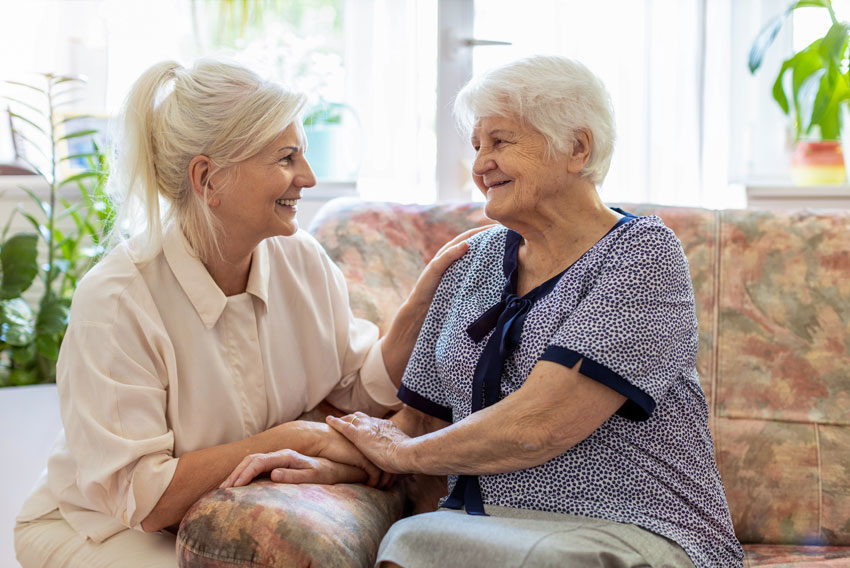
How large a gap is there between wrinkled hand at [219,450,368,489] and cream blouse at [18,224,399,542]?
0.12 meters

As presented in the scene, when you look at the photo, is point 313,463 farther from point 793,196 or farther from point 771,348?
point 793,196

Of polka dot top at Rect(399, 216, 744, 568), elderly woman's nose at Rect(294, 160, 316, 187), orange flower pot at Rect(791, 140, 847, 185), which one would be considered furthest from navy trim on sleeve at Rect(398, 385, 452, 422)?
orange flower pot at Rect(791, 140, 847, 185)

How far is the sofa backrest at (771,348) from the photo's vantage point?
5.57ft

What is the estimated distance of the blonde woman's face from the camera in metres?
1.47

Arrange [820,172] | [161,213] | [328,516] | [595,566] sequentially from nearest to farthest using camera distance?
1. [595,566]
2. [328,516]
3. [161,213]
4. [820,172]

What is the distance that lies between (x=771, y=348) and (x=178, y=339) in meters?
1.26

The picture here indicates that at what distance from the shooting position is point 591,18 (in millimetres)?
2967

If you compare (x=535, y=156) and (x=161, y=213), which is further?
(x=161, y=213)

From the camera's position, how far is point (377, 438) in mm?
1516

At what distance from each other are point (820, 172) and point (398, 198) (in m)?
1.57

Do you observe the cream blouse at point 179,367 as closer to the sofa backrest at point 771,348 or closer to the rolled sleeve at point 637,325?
the sofa backrest at point 771,348

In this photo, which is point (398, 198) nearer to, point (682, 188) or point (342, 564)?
point (682, 188)

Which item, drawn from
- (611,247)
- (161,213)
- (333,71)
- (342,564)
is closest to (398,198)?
(333,71)

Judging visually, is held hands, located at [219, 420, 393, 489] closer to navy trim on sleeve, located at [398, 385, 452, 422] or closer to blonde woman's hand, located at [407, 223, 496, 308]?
navy trim on sleeve, located at [398, 385, 452, 422]
